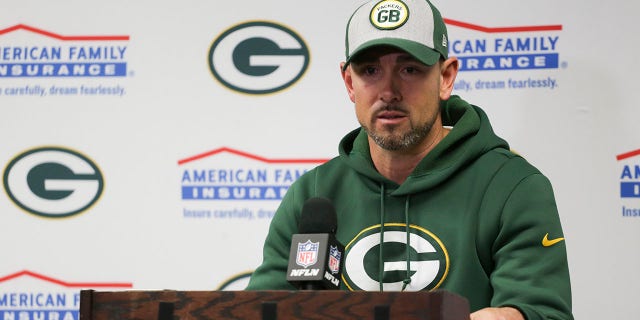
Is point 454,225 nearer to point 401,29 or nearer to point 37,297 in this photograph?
point 401,29

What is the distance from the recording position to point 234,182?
245cm

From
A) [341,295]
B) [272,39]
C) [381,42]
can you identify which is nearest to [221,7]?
[272,39]

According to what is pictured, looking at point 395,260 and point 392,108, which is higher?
point 392,108

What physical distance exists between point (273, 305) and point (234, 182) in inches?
53.8

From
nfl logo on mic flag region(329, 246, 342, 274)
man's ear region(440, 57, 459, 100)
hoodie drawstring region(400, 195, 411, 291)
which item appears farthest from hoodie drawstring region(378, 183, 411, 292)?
nfl logo on mic flag region(329, 246, 342, 274)

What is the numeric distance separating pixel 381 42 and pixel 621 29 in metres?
0.96

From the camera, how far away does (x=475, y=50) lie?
2359 millimetres

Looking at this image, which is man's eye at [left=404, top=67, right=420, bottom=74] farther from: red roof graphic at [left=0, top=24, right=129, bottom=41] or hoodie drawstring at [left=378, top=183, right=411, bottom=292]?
red roof graphic at [left=0, top=24, right=129, bottom=41]

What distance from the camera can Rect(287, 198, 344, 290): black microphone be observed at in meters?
1.12

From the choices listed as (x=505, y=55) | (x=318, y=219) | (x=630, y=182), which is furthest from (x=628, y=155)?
(x=318, y=219)

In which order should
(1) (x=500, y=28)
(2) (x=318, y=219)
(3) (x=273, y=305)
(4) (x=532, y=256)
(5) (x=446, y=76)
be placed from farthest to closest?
(1) (x=500, y=28)
(5) (x=446, y=76)
(4) (x=532, y=256)
(2) (x=318, y=219)
(3) (x=273, y=305)

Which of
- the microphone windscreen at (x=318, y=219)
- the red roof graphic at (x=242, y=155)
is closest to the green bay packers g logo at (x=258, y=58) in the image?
the red roof graphic at (x=242, y=155)

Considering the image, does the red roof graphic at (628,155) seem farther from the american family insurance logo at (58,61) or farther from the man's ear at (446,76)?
the american family insurance logo at (58,61)

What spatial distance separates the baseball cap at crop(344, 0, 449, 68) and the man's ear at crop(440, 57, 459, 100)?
0.14 ft
